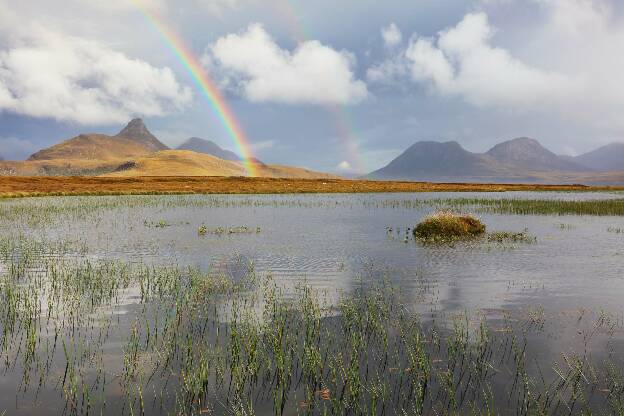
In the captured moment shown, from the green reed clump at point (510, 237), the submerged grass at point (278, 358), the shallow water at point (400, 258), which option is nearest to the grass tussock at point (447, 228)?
the green reed clump at point (510, 237)

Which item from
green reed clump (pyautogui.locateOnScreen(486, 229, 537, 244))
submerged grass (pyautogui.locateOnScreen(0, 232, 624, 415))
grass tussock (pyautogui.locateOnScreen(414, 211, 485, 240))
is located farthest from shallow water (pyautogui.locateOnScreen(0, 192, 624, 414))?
grass tussock (pyautogui.locateOnScreen(414, 211, 485, 240))

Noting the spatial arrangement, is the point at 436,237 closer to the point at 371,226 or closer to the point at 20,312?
the point at 371,226

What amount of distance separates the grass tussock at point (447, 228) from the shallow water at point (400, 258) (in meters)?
1.49

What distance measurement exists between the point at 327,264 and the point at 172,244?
1194 cm

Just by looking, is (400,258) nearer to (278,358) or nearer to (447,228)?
(447,228)

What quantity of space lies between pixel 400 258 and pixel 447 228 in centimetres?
1138

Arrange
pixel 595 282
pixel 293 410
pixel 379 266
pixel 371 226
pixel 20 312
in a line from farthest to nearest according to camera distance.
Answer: pixel 371 226 < pixel 379 266 < pixel 595 282 < pixel 20 312 < pixel 293 410

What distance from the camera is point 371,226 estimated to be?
43438mm

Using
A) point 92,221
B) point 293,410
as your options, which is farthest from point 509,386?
point 92,221

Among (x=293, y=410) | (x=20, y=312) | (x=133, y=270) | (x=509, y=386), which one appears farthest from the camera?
(x=133, y=270)

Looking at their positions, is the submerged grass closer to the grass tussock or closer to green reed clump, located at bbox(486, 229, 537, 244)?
green reed clump, located at bbox(486, 229, 537, 244)

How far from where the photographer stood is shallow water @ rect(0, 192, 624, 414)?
15570 mm

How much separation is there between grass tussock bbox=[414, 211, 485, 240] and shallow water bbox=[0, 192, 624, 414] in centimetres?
149

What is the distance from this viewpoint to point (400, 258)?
2641cm
